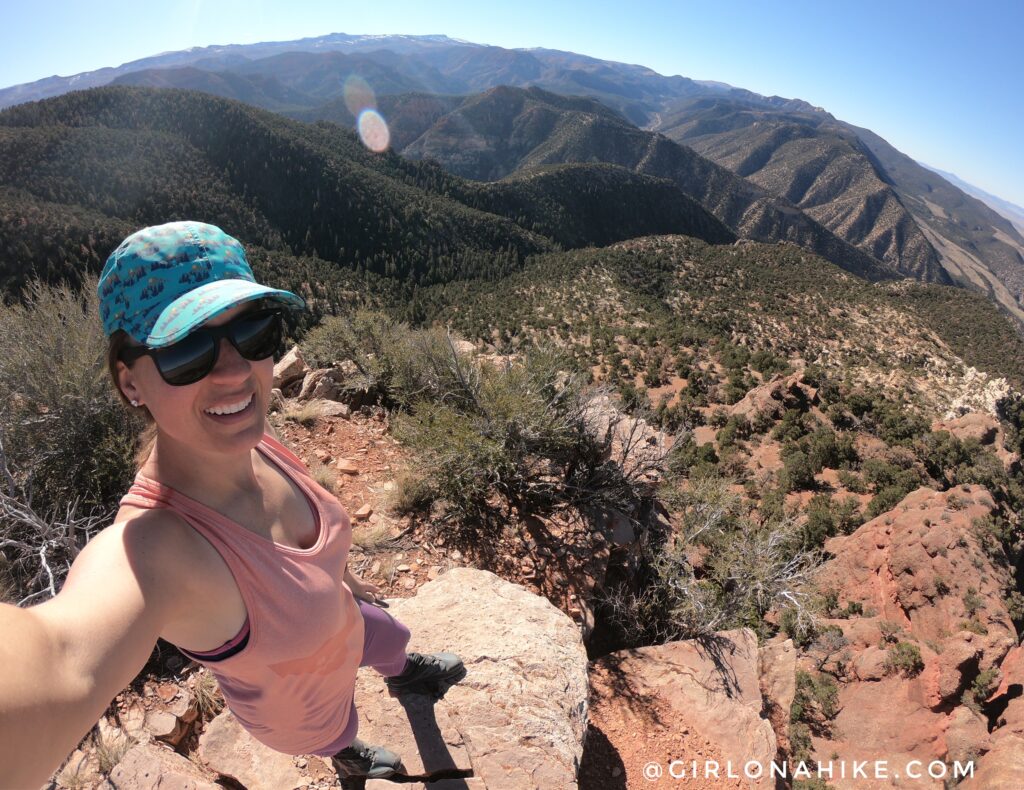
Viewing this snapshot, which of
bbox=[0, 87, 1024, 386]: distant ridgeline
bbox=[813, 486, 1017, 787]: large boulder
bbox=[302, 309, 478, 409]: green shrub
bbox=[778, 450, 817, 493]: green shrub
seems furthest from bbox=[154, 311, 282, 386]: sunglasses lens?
bbox=[0, 87, 1024, 386]: distant ridgeline

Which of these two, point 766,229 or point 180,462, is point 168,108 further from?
point 766,229

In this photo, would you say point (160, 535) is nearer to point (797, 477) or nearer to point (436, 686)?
point (436, 686)

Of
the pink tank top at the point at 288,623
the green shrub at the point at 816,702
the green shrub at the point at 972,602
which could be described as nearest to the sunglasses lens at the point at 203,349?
the pink tank top at the point at 288,623

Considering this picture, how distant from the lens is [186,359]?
1.30 meters

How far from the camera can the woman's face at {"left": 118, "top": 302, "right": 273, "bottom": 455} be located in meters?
1.28

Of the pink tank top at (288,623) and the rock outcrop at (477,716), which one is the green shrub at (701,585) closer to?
the rock outcrop at (477,716)

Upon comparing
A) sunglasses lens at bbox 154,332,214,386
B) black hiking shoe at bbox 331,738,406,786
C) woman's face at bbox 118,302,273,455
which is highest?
sunglasses lens at bbox 154,332,214,386

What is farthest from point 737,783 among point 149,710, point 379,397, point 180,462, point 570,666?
point 379,397

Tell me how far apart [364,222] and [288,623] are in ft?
215

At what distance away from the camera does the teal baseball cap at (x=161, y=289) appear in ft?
4.10

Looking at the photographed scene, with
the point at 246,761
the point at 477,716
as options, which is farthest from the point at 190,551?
the point at 477,716

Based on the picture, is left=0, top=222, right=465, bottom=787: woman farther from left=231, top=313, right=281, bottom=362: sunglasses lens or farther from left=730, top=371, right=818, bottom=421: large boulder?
left=730, top=371, right=818, bottom=421: large boulder

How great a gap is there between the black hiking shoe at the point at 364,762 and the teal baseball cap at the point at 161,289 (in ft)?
6.81

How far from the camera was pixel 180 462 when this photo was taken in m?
1.35
